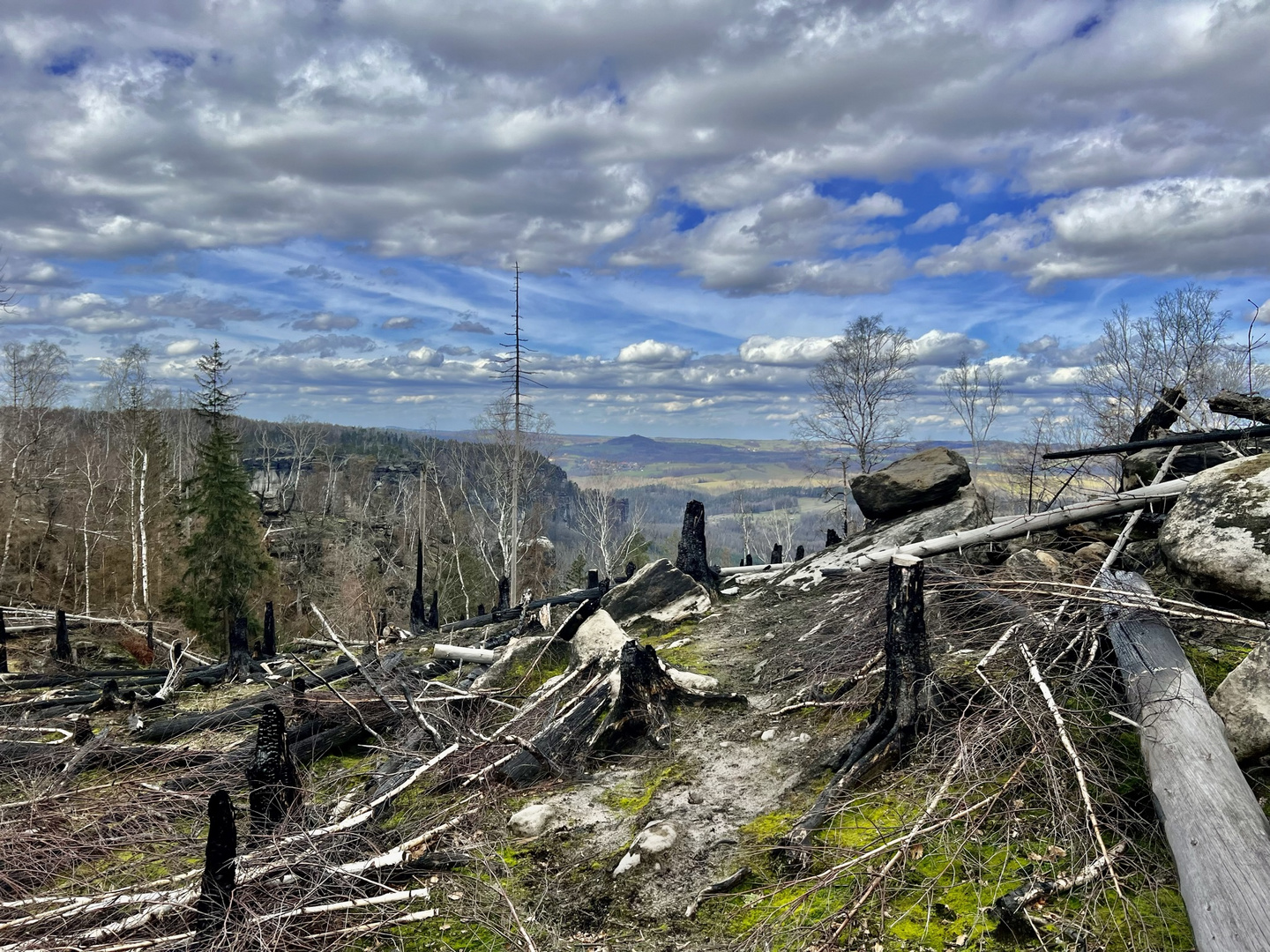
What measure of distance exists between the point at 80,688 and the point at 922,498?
1166 centimetres

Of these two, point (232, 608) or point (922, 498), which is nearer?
point (922, 498)

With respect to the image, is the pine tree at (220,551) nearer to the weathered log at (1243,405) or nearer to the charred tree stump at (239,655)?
the charred tree stump at (239,655)

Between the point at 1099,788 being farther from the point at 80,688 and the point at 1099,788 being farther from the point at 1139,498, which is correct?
the point at 80,688

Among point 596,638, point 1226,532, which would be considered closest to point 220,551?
point 596,638

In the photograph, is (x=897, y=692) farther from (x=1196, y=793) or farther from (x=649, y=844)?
(x=649, y=844)

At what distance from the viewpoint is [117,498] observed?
3606 cm

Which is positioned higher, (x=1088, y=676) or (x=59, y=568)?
(x=1088, y=676)

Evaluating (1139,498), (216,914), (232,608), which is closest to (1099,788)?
(1139,498)

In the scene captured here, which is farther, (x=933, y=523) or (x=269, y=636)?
(x=269, y=636)

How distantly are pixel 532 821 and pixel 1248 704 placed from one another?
164 inches

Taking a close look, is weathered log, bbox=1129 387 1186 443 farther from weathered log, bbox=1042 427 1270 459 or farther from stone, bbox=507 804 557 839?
stone, bbox=507 804 557 839

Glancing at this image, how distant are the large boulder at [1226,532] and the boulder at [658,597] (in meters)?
6.26

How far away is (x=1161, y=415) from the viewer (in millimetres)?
8055

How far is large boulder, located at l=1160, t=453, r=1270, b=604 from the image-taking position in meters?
4.60
